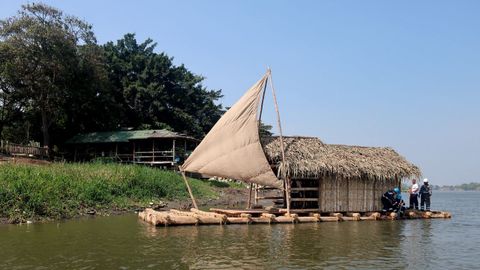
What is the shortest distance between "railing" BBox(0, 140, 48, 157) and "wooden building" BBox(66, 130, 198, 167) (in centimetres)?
496

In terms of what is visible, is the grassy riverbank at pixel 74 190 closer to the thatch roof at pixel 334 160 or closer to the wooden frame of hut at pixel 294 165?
the wooden frame of hut at pixel 294 165

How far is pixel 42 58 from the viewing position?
39.3 metres

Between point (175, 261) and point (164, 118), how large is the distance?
40.0m

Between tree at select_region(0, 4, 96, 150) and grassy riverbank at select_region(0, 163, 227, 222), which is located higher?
tree at select_region(0, 4, 96, 150)

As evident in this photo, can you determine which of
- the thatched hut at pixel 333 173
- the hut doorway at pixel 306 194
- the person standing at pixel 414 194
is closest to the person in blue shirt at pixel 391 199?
the thatched hut at pixel 333 173

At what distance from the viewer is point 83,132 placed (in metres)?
48.0

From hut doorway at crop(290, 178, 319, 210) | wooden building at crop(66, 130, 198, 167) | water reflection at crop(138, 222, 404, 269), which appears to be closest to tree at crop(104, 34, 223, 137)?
wooden building at crop(66, 130, 198, 167)

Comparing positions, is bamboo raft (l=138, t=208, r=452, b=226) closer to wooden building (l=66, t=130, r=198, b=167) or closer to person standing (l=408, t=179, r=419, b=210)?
person standing (l=408, t=179, r=419, b=210)

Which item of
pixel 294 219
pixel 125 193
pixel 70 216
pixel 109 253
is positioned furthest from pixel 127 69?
pixel 109 253

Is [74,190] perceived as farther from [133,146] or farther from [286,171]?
[133,146]

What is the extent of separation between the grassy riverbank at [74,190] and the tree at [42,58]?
15966mm

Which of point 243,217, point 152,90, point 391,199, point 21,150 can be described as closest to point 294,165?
point 243,217

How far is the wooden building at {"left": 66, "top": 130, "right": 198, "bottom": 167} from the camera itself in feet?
137

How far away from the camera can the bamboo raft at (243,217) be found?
1794 centimetres
